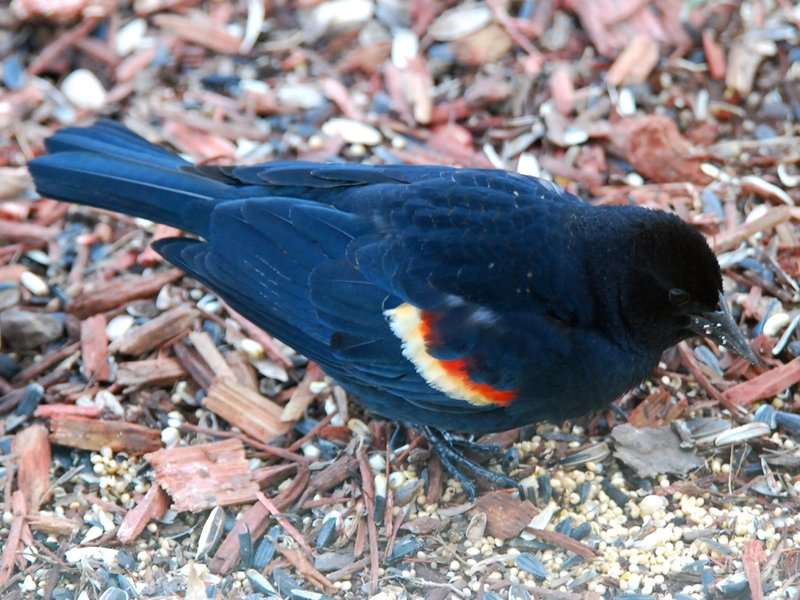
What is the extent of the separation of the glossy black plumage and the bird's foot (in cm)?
20

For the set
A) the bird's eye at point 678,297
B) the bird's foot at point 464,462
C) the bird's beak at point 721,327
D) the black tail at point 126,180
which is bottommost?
the bird's foot at point 464,462

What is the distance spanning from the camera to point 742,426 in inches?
166

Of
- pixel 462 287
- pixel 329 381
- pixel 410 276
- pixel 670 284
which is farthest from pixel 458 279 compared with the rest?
pixel 329 381

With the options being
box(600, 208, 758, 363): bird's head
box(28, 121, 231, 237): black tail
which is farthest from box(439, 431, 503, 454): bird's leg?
box(28, 121, 231, 237): black tail

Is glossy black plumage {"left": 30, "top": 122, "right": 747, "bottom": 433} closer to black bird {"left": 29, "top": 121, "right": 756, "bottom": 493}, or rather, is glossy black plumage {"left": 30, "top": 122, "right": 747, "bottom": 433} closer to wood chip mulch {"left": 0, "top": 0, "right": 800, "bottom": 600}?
black bird {"left": 29, "top": 121, "right": 756, "bottom": 493}

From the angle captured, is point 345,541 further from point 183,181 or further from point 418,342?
point 183,181

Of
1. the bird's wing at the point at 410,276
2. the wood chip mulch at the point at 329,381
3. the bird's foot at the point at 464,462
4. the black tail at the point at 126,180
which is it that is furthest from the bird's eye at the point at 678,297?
the black tail at the point at 126,180

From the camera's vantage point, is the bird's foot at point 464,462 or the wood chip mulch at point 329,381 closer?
the wood chip mulch at point 329,381

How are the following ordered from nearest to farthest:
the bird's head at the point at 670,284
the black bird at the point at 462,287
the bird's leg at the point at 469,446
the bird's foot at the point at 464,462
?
the bird's head at the point at 670,284 → the black bird at the point at 462,287 → the bird's foot at the point at 464,462 → the bird's leg at the point at 469,446

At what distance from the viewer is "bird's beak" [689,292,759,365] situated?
3926 mm

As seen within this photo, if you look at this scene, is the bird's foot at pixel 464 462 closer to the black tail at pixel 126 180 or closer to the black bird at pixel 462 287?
the black bird at pixel 462 287

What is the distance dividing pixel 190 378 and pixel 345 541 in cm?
105

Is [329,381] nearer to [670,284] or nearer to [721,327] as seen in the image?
[670,284]

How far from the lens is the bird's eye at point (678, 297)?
12.6ft
